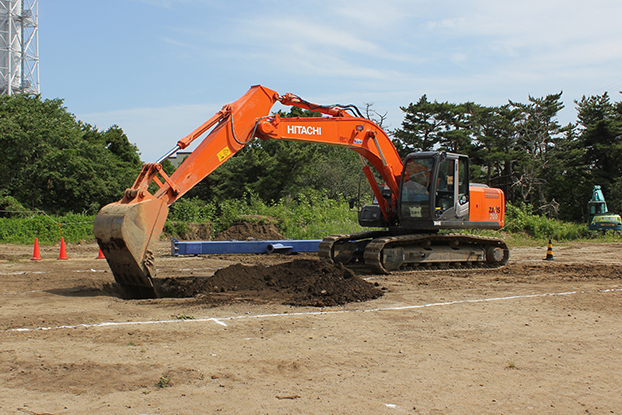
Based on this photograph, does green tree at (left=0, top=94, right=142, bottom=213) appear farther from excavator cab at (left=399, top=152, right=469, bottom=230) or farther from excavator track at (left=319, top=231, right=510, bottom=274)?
excavator cab at (left=399, top=152, right=469, bottom=230)

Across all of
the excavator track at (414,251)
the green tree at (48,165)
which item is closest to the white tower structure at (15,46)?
the green tree at (48,165)

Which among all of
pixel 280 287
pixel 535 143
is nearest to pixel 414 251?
pixel 280 287

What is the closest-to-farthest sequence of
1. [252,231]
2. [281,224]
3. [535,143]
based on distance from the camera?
[252,231] < [281,224] < [535,143]

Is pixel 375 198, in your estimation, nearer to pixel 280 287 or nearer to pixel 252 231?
pixel 280 287

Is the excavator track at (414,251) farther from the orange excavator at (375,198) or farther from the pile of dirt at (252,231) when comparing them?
the pile of dirt at (252,231)

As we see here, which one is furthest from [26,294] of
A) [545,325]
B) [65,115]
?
[65,115]

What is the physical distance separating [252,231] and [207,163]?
559 inches

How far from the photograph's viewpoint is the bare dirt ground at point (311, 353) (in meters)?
4.12

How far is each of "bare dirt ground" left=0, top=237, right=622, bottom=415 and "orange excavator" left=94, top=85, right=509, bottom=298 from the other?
1293 millimetres

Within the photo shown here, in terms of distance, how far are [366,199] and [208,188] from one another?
11.2 meters

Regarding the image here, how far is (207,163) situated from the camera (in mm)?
8977

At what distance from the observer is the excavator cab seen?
1193 cm

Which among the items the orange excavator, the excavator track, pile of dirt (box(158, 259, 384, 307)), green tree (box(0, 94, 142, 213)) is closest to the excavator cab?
the orange excavator

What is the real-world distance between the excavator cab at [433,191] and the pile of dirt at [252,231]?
10.9 meters
